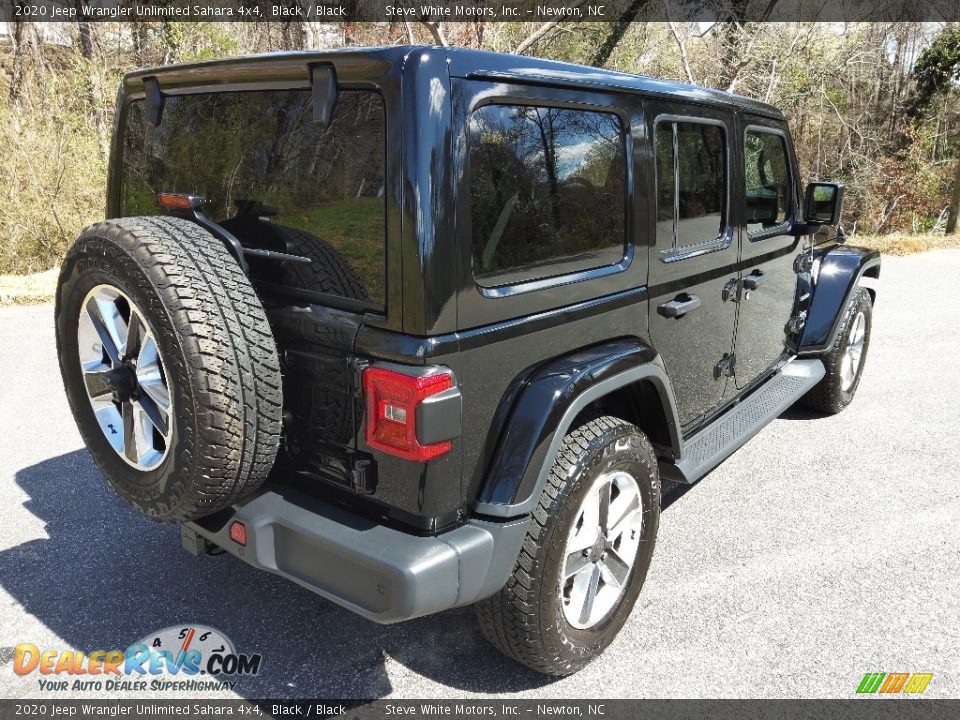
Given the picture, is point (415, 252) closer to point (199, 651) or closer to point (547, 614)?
point (547, 614)

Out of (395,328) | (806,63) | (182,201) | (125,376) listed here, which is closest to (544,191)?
(395,328)

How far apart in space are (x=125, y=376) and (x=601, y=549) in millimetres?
1653

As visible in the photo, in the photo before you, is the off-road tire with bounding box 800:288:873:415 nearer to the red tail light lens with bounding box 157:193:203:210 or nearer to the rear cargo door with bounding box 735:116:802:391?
the rear cargo door with bounding box 735:116:802:391

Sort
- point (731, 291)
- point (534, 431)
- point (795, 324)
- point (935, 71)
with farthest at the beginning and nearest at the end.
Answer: point (935, 71), point (795, 324), point (731, 291), point (534, 431)

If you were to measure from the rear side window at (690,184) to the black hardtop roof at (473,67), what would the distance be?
0.19 metres

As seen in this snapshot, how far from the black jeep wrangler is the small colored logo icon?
2.69 feet

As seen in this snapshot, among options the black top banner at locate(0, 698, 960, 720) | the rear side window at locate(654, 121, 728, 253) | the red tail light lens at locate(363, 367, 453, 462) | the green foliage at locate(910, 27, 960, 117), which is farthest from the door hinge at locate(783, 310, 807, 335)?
the green foliage at locate(910, 27, 960, 117)

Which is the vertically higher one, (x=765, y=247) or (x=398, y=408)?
(x=765, y=247)

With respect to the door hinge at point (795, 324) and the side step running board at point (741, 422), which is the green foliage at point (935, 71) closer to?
the door hinge at point (795, 324)

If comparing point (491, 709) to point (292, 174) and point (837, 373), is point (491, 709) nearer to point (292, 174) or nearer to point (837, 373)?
point (292, 174)

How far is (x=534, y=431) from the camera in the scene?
7.43 feet

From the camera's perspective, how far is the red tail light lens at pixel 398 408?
2.04 metres

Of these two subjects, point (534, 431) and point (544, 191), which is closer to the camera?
point (534, 431)

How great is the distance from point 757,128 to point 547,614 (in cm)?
269
